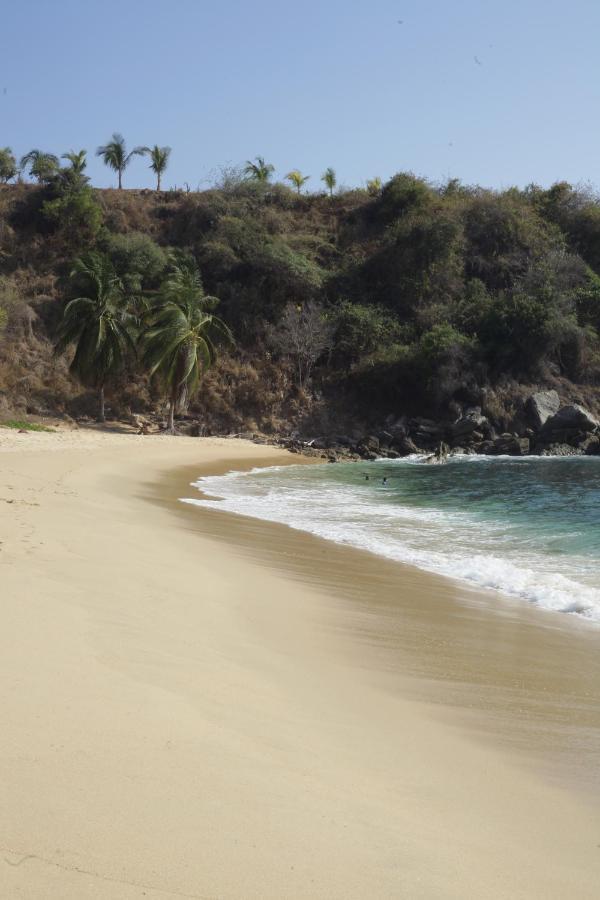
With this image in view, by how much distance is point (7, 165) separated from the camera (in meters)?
49.1

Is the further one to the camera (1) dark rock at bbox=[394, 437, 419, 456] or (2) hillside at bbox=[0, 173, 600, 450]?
(2) hillside at bbox=[0, 173, 600, 450]

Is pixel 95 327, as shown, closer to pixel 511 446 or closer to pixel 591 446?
pixel 511 446

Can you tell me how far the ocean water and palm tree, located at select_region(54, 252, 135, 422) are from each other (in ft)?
40.3

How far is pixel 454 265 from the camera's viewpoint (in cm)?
4219

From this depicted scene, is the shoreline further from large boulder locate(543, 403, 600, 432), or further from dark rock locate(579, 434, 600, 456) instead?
large boulder locate(543, 403, 600, 432)

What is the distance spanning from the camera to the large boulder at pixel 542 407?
34.3 m

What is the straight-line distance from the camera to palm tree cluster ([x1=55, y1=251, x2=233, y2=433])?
31447 millimetres

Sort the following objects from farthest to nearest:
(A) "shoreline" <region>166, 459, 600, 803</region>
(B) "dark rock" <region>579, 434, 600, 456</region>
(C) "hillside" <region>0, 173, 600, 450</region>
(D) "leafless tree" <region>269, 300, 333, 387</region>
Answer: (D) "leafless tree" <region>269, 300, 333, 387</region> < (C) "hillside" <region>0, 173, 600, 450</region> < (B) "dark rock" <region>579, 434, 600, 456</region> < (A) "shoreline" <region>166, 459, 600, 803</region>

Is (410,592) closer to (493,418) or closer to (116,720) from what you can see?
(116,720)

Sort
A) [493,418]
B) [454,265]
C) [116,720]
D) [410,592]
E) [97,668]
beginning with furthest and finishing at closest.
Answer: [454,265] → [493,418] → [410,592] → [97,668] → [116,720]

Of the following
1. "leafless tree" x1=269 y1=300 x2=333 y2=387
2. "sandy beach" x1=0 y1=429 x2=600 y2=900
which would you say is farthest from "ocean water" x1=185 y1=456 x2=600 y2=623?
"leafless tree" x1=269 y1=300 x2=333 y2=387

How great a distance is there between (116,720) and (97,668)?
0.70 metres

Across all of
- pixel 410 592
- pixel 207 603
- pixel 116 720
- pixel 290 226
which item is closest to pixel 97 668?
pixel 116 720

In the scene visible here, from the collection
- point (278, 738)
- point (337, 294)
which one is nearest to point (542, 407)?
point (337, 294)
